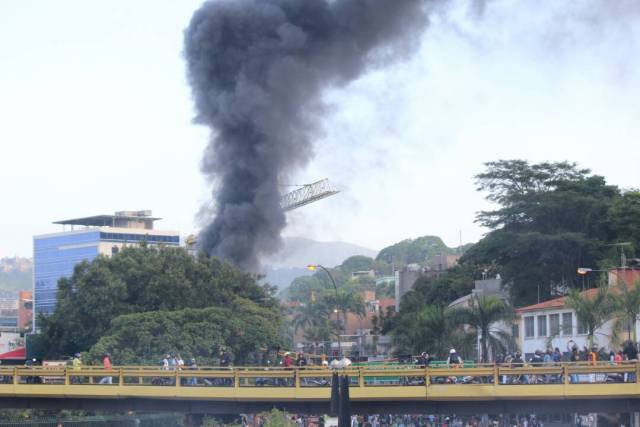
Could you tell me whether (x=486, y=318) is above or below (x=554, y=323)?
above

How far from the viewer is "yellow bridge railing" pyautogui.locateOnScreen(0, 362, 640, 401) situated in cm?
4034

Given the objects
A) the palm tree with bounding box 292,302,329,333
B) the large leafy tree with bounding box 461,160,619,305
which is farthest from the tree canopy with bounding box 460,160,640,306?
the palm tree with bounding box 292,302,329,333

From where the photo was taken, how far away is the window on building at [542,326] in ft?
256

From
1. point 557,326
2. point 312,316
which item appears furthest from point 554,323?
point 312,316

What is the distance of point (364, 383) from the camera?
42.6 m

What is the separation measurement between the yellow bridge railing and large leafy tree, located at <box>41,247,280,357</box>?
1510 inches

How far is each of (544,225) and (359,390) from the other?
65473 millimetres

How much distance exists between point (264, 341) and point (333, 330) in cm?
9496

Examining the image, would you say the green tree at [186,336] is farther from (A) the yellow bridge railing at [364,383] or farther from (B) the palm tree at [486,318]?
(A) the yellow bridge railing at [364,383]

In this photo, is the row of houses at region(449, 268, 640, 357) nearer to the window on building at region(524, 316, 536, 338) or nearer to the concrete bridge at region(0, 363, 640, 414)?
the window on building at region(524, 316, 536, 338)

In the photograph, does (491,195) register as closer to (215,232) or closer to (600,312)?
(215,232)

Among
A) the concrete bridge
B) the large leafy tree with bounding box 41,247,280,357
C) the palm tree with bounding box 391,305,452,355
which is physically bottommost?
the concrete bridge

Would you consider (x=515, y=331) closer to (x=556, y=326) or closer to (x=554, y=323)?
(x=554, y=323)

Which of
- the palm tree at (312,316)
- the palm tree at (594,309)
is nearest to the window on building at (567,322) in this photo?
the palm tree at (594,309)
